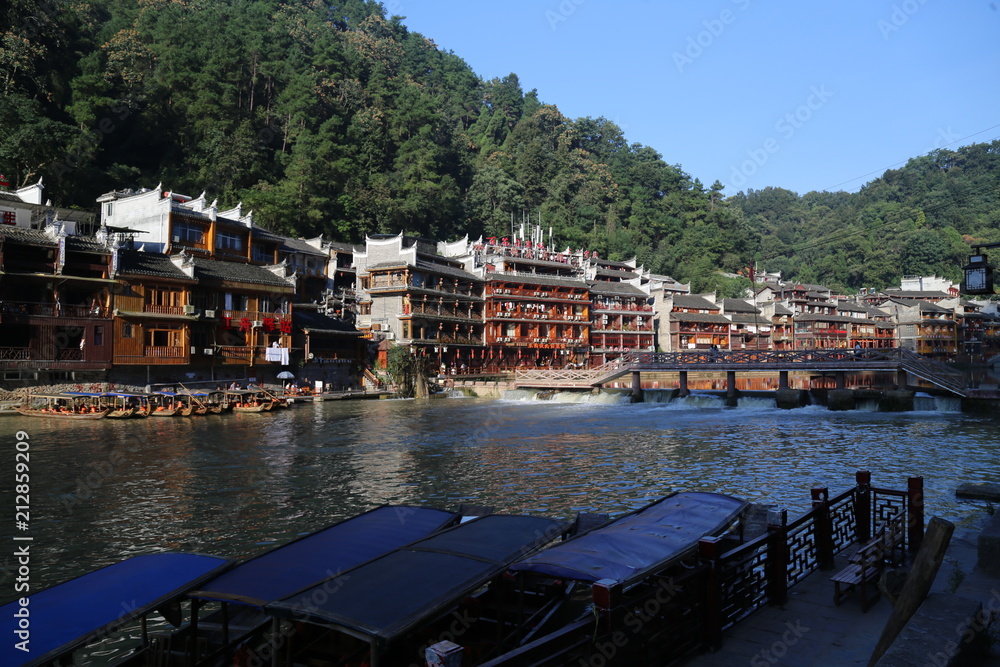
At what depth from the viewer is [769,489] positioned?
21.9 m

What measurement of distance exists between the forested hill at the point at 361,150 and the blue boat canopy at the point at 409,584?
60.2 m

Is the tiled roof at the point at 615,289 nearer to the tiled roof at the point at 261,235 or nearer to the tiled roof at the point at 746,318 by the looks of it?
the tiled roof at the point at 746,318

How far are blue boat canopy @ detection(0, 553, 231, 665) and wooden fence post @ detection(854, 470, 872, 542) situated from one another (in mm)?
11669

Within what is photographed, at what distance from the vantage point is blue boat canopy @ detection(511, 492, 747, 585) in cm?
848

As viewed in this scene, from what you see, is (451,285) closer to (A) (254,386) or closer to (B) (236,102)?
(A) (254,386)

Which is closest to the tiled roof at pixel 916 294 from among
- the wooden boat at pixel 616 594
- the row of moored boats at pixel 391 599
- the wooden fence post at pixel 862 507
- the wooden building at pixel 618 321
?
the wooden building at pixel 618 321

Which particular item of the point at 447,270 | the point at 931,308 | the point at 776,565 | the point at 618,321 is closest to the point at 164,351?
the point at 447,270

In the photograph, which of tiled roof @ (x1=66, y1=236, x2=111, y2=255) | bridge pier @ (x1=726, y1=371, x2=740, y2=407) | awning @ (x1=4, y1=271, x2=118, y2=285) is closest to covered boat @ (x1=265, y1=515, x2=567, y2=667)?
bridge pier @ (x1=726, y1=371, x2=740, y2=407)

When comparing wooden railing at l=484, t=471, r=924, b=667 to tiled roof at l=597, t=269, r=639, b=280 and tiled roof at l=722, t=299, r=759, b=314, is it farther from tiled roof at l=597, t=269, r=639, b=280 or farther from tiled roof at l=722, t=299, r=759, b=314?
tiled roof at l=722, t=299, r=759, b=314

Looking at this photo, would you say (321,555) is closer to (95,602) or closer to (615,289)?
(95,602)

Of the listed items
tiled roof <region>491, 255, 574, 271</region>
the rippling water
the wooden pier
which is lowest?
the rippling water

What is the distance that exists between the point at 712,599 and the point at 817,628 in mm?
1917

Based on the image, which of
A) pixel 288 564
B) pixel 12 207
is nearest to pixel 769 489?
pixel 288 564

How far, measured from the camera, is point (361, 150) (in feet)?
295
